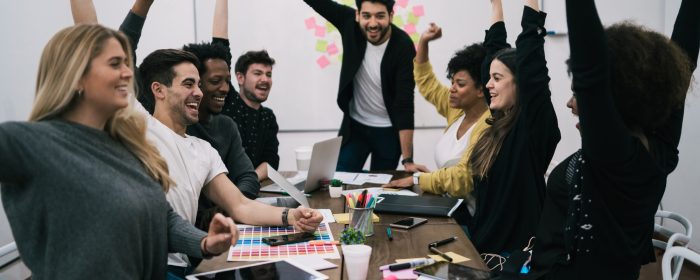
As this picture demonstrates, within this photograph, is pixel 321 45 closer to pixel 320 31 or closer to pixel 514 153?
pixel 320 31

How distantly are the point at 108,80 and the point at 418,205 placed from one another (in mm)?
1266

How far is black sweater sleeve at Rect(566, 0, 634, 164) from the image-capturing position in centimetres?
107

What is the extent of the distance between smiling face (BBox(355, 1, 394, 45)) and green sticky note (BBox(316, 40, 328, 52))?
0.87m

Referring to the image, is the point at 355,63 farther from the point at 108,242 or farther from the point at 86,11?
the point at 108,242

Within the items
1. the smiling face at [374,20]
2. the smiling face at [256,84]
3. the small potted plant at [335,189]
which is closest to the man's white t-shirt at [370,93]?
the smiling face at [374,20]

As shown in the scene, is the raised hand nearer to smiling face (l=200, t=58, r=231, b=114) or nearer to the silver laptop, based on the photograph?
the silver laptop

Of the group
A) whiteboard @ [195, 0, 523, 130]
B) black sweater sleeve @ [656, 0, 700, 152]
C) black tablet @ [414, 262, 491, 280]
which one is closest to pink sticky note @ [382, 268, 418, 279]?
black tablet @ [414, 262, 491, 280]

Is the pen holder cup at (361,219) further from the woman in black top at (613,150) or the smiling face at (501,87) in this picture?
the smiling face at (501,87)

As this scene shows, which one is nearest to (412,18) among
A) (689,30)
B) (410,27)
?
(410,27)

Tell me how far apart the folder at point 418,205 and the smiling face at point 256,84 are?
1148 millimetres

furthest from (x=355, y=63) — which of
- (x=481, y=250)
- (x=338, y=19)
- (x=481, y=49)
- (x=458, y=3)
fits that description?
(x=481, y=250)

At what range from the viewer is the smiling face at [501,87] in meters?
2.13

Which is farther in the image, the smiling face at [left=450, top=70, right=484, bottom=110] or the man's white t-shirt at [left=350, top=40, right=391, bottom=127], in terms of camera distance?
the man's white t-shirt at [left=350, top=40, right=391, bottom=127]

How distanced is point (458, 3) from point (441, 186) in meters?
2.24
